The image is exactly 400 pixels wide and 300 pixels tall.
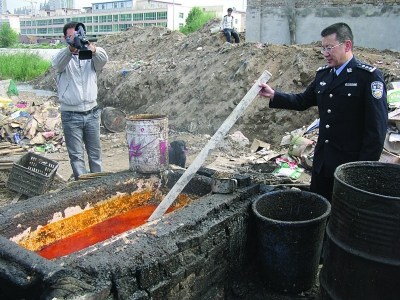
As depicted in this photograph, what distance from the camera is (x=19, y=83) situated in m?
22.3

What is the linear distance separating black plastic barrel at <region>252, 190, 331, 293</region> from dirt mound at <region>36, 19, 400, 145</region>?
520 cm

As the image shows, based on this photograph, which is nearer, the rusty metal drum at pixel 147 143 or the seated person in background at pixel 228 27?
the rusty metal drum at pixel 147 143

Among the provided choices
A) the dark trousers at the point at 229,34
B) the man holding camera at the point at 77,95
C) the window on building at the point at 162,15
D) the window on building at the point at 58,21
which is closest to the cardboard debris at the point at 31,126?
the man holding camera at the point at 77,95

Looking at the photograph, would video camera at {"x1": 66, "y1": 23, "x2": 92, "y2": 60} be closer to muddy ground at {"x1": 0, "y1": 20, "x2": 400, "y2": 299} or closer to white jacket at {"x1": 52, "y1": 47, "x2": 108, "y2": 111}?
white jacket at {"x1": 52, "y1": 47, "x2": 108, "y2": 111}

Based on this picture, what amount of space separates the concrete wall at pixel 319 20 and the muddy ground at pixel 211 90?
1240mm

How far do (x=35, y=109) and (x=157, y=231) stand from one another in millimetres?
9266

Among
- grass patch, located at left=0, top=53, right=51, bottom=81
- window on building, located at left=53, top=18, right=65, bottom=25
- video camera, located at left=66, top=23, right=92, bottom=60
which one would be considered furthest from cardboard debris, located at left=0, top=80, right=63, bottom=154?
window on building, located at left=53, top=18, right=65, bottom=25

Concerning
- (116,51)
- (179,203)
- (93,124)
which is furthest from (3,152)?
(116,51)

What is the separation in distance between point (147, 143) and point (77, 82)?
5.86ft

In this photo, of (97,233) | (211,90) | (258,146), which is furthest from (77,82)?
(211,90)

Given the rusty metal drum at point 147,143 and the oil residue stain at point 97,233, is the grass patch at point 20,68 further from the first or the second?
the oil residue stain at point 97,233

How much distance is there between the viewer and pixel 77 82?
494cm

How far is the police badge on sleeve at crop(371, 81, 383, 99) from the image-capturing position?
3.13m

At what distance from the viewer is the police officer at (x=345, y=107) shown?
3143 millimetres
